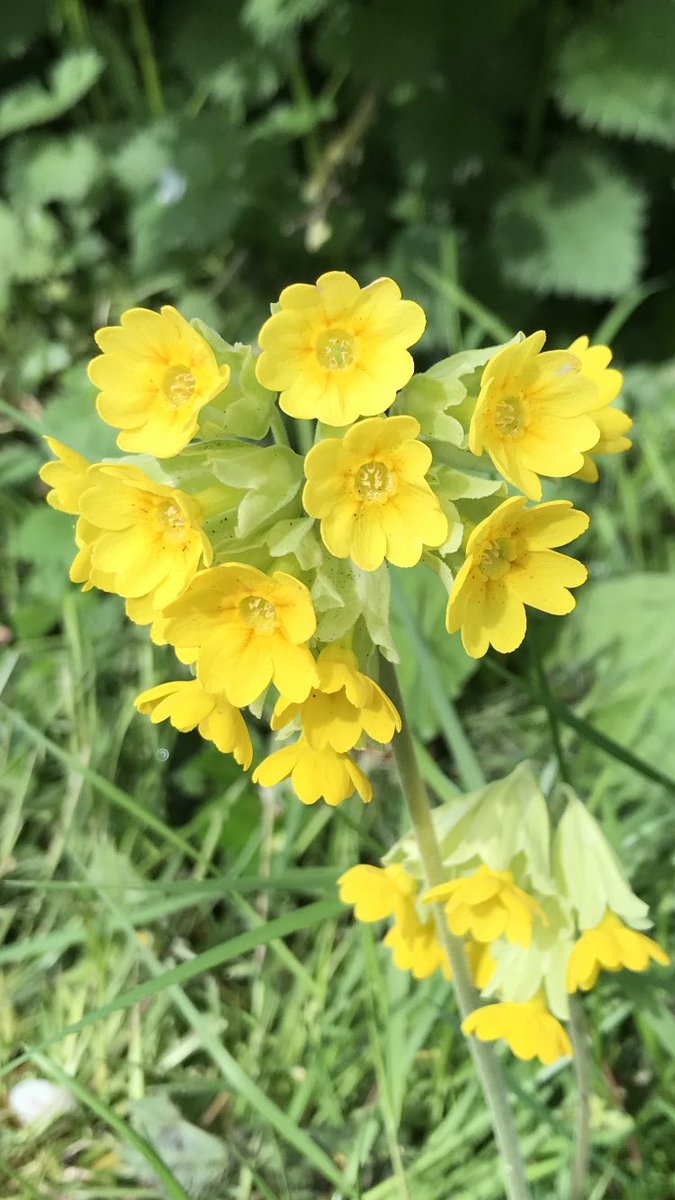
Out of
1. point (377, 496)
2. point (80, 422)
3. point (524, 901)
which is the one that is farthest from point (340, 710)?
point (80, 422)

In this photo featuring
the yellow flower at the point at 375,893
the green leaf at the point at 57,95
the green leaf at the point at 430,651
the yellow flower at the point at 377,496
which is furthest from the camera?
the green leaf at the point at 57,95

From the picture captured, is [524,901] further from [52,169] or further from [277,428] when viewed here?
[52,169]

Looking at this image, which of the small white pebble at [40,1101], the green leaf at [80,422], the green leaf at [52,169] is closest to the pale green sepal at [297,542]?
the small white pebble at [40,1101]

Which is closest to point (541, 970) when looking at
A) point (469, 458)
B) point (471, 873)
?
point (471, 873)

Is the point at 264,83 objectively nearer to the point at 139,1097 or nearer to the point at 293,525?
the point at 293,525

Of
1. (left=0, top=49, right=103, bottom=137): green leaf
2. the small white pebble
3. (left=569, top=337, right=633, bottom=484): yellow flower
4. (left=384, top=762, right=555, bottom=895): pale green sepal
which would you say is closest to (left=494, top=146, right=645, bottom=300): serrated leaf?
(left=0, top=49, right=103, bottom=137): green leaf

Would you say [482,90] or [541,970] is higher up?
[482,90]

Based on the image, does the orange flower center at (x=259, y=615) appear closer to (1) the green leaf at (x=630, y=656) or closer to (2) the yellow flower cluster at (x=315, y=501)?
(2) the yellow flower cluster at (x=315, y=501)
